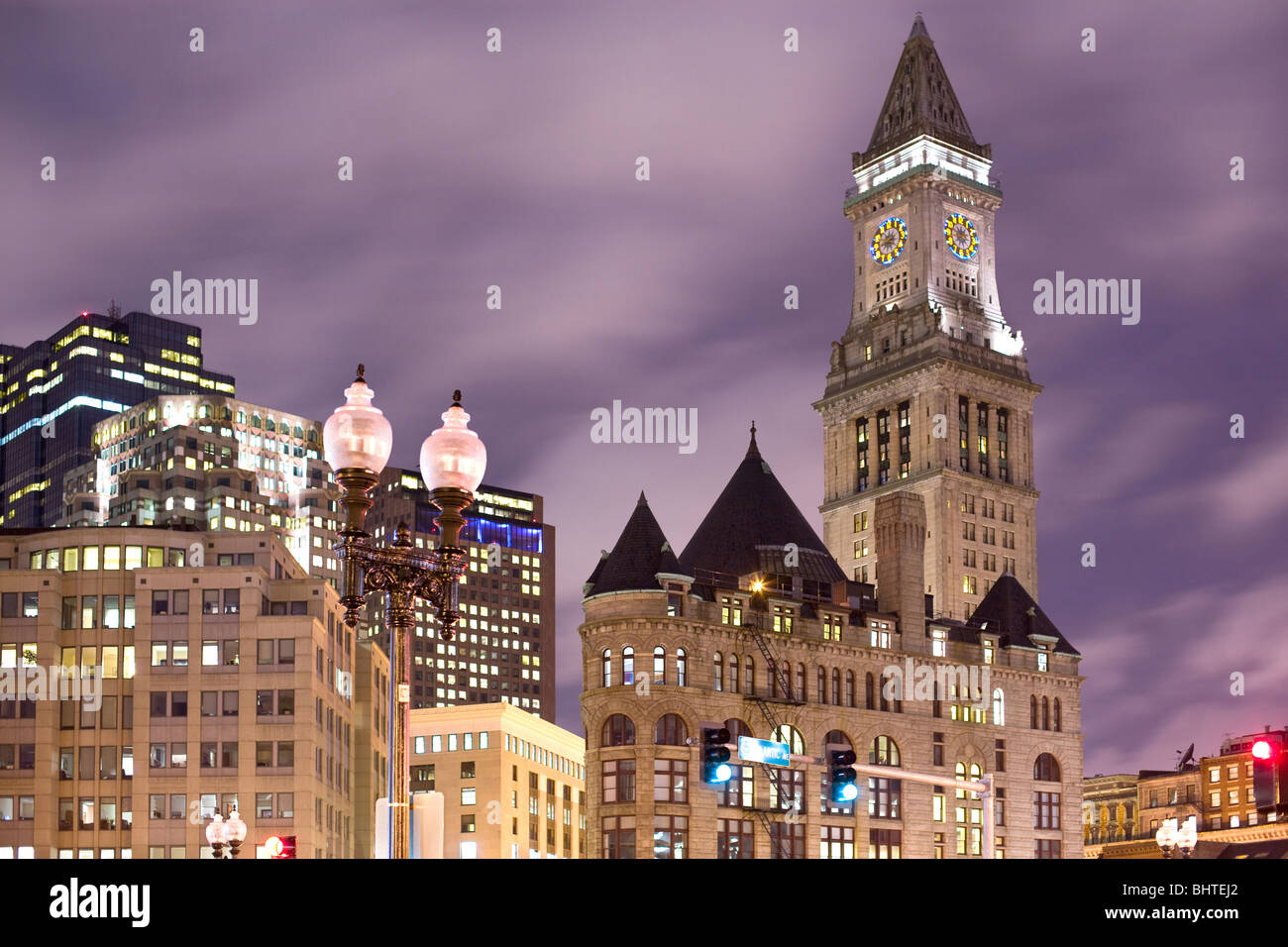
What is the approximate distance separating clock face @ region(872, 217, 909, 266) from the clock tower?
6.1 inches

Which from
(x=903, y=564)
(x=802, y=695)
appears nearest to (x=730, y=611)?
(x=802, y=695)

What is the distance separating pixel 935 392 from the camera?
184 metres

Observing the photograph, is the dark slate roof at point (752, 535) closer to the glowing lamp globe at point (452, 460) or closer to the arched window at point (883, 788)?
the arched window at point (883, 788)

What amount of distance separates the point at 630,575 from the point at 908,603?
23.9 metres

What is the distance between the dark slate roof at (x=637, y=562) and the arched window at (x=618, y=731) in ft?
28.0

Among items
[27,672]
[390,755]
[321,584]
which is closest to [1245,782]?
[321,584]

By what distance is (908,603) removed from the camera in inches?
5177

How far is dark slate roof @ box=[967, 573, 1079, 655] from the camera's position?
5556 inches

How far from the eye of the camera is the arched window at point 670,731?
114000 millimetres

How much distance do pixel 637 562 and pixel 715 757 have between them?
83.6 m

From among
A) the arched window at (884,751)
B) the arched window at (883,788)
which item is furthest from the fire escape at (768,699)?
the arched window at (884,751)

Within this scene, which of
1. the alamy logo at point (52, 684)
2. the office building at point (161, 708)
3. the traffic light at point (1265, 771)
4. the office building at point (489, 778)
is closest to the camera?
the traffic light at point (1265, 771)
